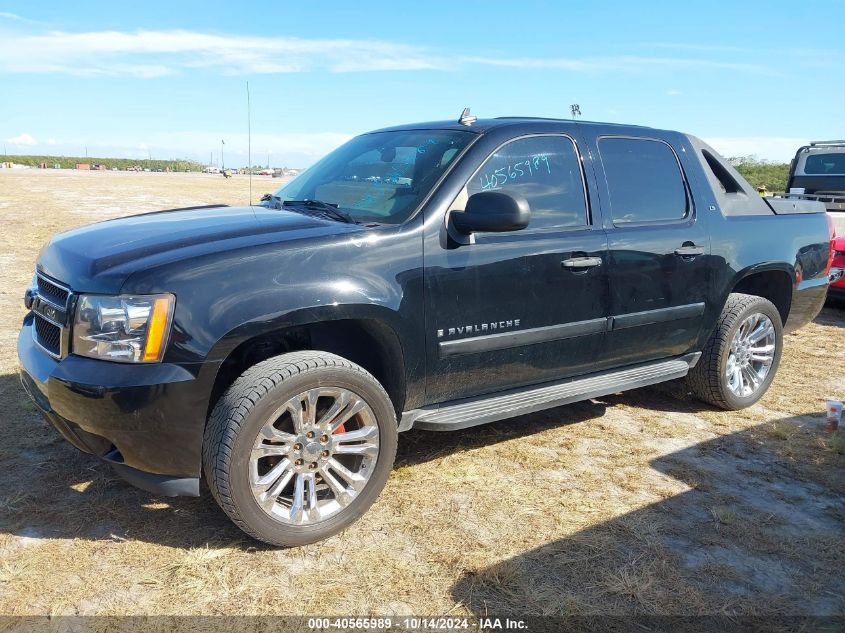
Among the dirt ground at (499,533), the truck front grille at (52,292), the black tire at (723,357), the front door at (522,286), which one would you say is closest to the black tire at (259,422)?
the dirt ground at (499,533)

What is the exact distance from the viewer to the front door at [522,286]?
342cm

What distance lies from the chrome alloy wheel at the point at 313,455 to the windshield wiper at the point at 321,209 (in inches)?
35.7

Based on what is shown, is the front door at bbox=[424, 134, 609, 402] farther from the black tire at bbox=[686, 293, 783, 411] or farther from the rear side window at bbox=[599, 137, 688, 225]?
the black tire at bbox=[686, 293, 783, 411]

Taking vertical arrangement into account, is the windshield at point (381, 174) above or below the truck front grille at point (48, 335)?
above

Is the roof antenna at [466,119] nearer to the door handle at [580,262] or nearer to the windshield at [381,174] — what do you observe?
the windshield at [381,174]

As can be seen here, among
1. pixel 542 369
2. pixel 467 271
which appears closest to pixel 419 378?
pixel 467 271

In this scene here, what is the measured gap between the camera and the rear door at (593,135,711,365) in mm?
4082

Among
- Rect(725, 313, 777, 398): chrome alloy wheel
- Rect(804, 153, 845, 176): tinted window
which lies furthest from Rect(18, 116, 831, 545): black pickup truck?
Rect(804, 153, 845, 176): tinted window

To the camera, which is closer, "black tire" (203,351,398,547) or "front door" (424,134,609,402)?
"black tire" (203,351,398,547)

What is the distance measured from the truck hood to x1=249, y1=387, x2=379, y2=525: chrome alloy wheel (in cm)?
74

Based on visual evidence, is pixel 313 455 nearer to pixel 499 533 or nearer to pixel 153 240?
pixel 499 533

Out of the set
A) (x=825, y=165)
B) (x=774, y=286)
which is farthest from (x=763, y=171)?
(x=774, y=286)

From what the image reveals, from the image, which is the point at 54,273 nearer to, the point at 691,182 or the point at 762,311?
the point at 691,182

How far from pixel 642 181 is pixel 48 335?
3.37 meters
